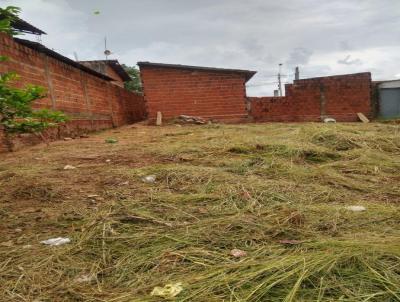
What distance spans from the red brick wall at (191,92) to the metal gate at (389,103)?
20.0 ft

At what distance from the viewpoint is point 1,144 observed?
17.7ft

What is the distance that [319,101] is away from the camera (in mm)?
13875

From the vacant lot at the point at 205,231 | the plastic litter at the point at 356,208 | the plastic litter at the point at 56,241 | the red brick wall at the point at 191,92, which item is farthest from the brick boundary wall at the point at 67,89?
the plastic litter at the point at 356,208

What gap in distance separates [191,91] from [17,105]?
11400 millimetres

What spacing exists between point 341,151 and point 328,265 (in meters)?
3.60

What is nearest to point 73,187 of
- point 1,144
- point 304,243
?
point 304,243

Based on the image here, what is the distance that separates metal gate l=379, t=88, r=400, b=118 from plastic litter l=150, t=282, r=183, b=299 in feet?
49.1

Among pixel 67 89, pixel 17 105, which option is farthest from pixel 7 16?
pixel 67 89

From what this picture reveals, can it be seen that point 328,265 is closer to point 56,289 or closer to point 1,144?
point 56,289

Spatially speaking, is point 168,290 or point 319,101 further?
point 319,101

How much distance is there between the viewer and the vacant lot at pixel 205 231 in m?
1.51

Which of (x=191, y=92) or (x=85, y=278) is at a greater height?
(x=191, y=92)

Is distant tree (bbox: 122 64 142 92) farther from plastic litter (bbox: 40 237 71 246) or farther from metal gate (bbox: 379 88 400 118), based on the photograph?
plastic litter (bbox: 40 237 71 246)

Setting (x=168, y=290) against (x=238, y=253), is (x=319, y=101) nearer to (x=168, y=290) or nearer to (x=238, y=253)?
(x=238, y=253)
